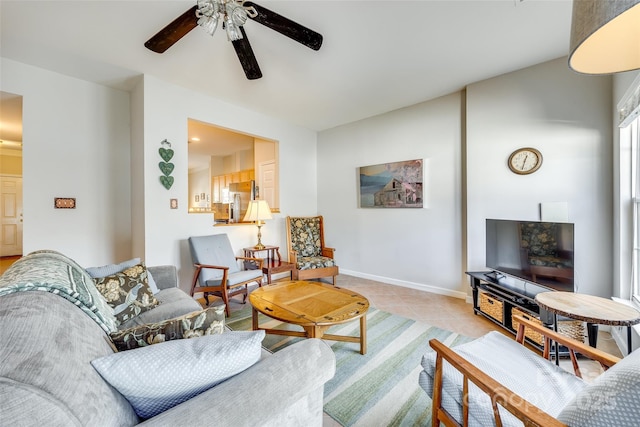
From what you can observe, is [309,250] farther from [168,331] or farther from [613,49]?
[613,49]

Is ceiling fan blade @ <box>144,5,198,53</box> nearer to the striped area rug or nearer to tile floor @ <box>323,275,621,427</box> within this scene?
the striped area rug

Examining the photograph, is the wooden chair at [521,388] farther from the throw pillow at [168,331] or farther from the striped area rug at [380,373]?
the throw pillow at [168,331]

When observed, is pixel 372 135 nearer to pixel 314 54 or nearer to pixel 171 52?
pixel 314 54

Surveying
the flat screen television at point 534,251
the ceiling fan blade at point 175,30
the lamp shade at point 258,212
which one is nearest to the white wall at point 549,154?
the flat screen television at point 534,251

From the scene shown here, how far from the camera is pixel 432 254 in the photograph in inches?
137

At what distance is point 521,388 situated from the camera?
1.08 metres

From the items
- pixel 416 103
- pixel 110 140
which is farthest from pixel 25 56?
pixel 416 103

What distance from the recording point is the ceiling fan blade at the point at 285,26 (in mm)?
1677

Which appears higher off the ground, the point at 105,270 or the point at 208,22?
the point at 208,22

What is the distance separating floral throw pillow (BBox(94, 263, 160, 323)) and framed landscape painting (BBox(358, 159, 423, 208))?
3.13 metres

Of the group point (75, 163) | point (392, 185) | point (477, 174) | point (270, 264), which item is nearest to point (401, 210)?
point (392, 185)

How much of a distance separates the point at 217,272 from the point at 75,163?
6.44 feet

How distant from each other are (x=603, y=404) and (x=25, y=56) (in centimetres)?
442

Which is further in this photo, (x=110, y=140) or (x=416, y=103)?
(x=416, y=103)
